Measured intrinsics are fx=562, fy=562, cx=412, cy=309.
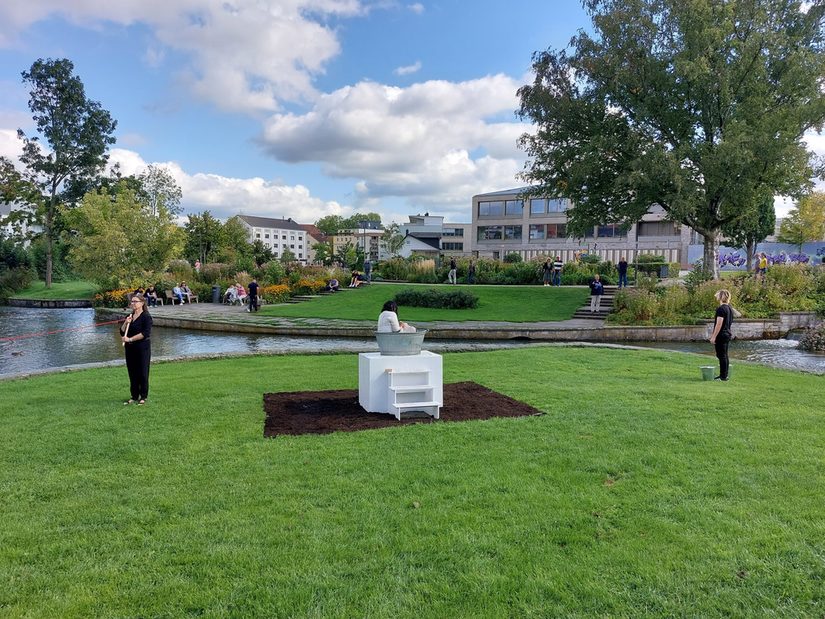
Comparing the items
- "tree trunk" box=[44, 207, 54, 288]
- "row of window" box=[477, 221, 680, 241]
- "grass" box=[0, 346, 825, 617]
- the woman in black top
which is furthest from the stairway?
"tree trunk" box=[44, 207, 54, 288]

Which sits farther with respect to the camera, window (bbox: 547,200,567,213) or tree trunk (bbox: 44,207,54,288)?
window (bbox: 547,200,567,213)

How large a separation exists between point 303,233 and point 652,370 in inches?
6311

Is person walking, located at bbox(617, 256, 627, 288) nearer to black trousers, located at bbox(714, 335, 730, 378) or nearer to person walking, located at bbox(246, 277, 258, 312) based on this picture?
person walking, located at bbox(246, 277, 258, 312)

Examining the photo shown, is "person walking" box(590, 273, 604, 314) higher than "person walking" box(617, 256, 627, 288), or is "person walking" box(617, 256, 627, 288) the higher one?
"person walking" box(617, 256, 627, 288)

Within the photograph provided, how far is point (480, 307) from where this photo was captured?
25.5 m

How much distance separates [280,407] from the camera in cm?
743

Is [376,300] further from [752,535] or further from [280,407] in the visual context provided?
[752,535]

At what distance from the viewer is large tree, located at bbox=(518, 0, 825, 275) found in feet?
71.2

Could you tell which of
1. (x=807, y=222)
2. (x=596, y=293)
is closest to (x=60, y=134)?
(x=596, y=293)

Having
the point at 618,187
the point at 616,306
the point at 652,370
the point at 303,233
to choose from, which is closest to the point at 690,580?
the point at 652,370

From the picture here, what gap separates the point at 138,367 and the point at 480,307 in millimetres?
19141

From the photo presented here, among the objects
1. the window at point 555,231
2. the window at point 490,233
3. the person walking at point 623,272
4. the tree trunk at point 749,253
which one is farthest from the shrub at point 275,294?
the window at point 490,233

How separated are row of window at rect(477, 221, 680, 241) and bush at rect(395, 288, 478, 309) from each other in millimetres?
35979

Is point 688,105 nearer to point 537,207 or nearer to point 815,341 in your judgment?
point 815,341
